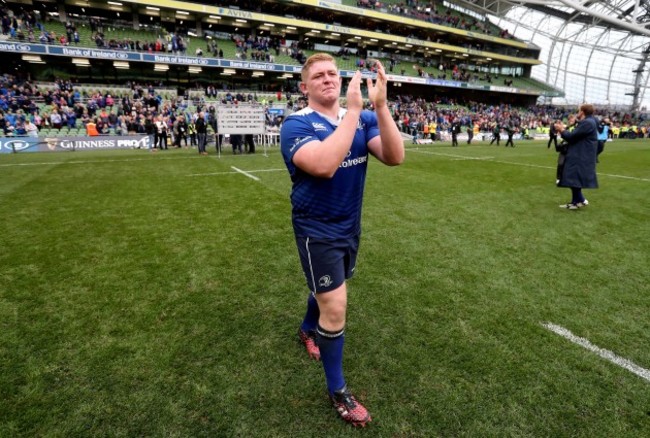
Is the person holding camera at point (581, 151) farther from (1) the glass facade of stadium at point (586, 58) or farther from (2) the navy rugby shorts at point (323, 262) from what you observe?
(1) the glass facade of stadium at point (586, 58)

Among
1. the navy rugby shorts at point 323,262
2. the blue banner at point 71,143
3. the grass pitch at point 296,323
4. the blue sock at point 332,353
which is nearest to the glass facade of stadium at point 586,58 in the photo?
the blue banner at point 71,143

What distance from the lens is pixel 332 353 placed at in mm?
2260

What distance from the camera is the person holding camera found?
6.86m

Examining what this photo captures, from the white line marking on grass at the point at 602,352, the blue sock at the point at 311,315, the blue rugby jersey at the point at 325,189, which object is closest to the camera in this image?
the blue rugby jersey at the point at 325,189

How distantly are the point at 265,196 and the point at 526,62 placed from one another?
67.8 m

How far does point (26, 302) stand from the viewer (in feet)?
11.8

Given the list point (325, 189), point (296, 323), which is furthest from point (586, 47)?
point (325, 189)

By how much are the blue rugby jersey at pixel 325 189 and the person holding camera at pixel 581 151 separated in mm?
6463

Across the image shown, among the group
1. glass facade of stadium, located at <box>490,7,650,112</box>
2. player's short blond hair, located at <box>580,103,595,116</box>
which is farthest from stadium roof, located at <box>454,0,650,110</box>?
player's short blond hair, located at <box>580,103,595,116</box>

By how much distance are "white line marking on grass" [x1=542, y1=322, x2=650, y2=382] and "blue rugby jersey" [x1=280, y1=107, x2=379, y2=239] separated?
7.49ft

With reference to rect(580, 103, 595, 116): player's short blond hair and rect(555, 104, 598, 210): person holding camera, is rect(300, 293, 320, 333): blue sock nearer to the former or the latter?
rect(555, 104, 598, 210): person holding camera

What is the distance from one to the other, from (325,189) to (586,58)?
83509mm

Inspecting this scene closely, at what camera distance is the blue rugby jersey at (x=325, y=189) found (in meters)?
2.05

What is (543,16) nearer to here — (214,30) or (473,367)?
(214,30)
